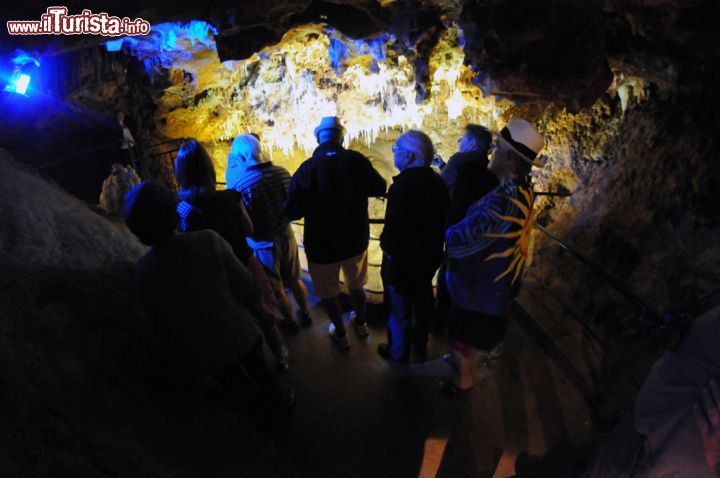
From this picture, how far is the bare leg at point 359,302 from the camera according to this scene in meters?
3.32

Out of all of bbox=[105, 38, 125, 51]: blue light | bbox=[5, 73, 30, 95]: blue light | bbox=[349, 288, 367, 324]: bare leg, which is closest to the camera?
bbox=[349, 288, 367, 324]: bare leg

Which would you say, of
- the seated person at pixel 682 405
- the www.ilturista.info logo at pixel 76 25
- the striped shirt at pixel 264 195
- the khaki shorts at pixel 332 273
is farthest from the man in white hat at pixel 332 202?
the www.ilturista.info logo at pixel 76 25

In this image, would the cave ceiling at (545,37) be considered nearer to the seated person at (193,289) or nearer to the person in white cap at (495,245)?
the person in white cap at (495,245)

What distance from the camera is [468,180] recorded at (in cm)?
288

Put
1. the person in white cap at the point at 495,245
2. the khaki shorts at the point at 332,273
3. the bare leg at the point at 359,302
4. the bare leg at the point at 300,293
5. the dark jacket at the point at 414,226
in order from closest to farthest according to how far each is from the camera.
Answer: the person in white cap at the point at 495,245, the dark jacket at the point at 414,226, the khaki shorts at the point at 332,273, the bare leg at the point at 359,302, the bare leg at the point at 300,293

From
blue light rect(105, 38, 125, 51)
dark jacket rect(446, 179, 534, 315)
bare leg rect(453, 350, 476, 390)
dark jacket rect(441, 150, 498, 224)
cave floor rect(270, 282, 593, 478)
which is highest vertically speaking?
blue light rect(105, 38, 125, 51)

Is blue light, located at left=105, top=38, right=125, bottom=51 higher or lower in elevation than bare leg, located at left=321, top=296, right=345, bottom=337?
higher

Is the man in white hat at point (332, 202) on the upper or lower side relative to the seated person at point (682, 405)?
upper

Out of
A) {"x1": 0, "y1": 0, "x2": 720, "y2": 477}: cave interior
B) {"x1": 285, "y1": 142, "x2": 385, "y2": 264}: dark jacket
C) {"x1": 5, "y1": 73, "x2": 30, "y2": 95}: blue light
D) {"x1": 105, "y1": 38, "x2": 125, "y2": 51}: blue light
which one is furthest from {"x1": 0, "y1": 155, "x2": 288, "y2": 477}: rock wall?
{"x1": 105, "y1": 38, "x2": 125, "y2": 51}: blue light

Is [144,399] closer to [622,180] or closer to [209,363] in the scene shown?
[209,363]

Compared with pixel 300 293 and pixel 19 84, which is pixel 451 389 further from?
pixel 19 84

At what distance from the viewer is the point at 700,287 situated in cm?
292

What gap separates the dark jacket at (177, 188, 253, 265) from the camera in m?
2.44

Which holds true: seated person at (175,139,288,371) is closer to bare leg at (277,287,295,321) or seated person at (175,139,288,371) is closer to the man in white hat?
the man in white hat
